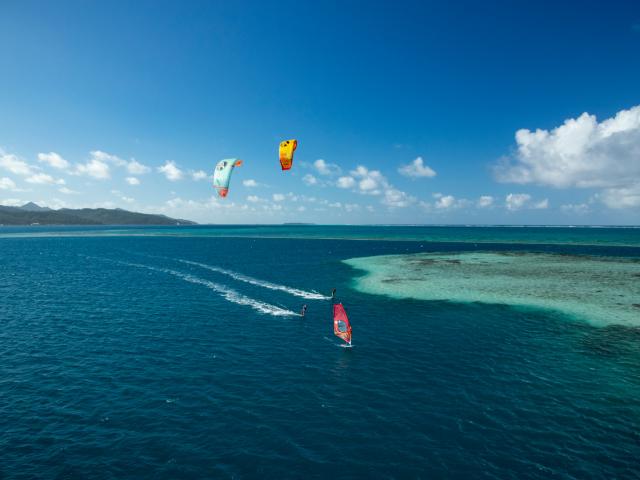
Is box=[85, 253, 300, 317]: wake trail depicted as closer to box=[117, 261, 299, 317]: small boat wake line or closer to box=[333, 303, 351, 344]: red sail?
box=[117, 261, 299, 317]: small boat wake line

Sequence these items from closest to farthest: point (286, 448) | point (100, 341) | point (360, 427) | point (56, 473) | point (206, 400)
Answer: point (56, 473) → point (286, 448) → point (360, 427) → point (206, 400) → point (100, 341)

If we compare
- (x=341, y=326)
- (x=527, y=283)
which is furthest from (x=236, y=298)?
(x=527, y=283)

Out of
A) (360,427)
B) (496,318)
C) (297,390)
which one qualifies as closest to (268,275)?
(496,318)

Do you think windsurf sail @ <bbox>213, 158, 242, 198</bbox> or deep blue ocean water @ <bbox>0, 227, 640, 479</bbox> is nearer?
deep blue ocean water @ <bbox>0, 227, 640, 479</bbox>

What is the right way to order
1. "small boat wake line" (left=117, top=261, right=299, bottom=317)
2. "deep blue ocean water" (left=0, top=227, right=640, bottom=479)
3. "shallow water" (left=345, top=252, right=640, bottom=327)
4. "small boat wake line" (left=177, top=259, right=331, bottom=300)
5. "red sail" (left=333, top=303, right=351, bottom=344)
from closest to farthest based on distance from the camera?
1. "deep blue ocean water" (left=0, top=227, right=640, bottom=479)
2. "red sail" (left=333, top=303, right=351, bottom=344)
3. "small boat wake line" (left=117, top=261, right=299, bottom=317)
4. "shallow water" (left=345, top=252, right=640, bottom=327)
5. "small boat wake line" (left=177, top=259, right=331, bottom=300)

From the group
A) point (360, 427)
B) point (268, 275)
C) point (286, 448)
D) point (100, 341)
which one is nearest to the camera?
point (286, 448)

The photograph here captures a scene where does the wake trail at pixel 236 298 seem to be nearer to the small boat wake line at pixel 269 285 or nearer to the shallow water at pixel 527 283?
the small boat wake line at pixel 269 285

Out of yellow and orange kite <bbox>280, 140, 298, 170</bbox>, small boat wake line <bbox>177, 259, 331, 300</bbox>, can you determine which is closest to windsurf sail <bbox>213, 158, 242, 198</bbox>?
yellow and orange kite <bbox>280, 140, 298, 170</bbox>

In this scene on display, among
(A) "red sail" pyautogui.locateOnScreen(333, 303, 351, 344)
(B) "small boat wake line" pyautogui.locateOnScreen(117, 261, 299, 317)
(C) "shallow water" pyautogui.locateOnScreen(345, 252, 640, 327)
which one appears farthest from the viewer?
(C) "shallow water" pyautogui.locateOnScreen(345, 252, 640, 327)

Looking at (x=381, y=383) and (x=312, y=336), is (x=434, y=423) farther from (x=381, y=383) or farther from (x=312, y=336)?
(x=312, y=336)

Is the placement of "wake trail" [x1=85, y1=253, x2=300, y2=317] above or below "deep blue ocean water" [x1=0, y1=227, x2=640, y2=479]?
above
